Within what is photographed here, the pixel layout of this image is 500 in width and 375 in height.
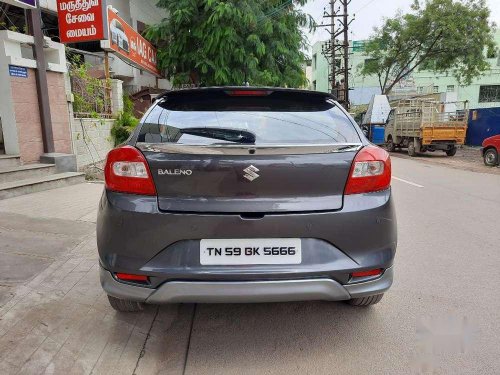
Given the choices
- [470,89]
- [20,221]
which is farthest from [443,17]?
[20,221]

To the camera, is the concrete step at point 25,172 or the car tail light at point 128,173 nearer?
the car tail light at point 128,173

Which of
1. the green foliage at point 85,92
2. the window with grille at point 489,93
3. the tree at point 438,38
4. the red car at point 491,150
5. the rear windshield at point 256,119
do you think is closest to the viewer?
the rear windshield at point 256,119

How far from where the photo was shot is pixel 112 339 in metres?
2.49

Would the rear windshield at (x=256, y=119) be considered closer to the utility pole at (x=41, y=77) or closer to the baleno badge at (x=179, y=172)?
the baleno badge at (x=179, y=172)

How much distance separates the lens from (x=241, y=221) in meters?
2.12

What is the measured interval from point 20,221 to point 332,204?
13.6 feet

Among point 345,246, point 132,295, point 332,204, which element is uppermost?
point 332,204

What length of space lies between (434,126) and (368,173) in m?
15.3

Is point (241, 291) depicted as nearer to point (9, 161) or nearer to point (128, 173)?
point (128, 173)

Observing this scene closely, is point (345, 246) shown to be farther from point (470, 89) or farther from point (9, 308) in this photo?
point (470, 89)

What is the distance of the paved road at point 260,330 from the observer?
7.45ft

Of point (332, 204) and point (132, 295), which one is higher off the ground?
point (332, 204)

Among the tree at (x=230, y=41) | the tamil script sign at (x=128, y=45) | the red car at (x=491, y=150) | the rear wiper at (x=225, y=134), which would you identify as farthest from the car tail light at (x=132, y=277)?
the red car at (x=491, y=150)

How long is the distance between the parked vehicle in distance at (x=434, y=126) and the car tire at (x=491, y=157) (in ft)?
9.80
